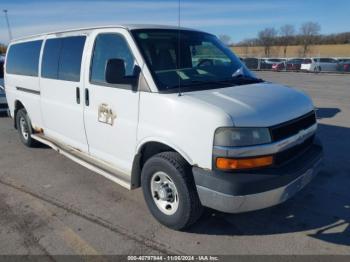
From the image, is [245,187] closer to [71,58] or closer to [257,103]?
[257,103]

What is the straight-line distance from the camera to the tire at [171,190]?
3.20 metres

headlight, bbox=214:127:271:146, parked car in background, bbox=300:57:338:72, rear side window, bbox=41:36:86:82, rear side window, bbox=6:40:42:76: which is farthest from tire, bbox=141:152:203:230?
parked car in background, bbox=300:57:338:72

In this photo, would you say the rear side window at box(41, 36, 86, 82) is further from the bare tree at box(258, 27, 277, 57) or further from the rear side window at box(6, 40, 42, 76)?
the bare tree at box(258, 27, 277, 57)

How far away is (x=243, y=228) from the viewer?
357 centimetres

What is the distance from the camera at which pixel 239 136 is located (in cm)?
291

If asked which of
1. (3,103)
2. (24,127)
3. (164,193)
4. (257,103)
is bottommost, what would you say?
(3,103)

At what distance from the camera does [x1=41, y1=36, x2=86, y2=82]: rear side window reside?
4.46 metres

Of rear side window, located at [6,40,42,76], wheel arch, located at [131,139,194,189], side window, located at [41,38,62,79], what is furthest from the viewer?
rear side window, located at [6,40,42,76]

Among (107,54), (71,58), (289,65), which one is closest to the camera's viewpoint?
(107,54)

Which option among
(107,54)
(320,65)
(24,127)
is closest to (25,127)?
(24,127)

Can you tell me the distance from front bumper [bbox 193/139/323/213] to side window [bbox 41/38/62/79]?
3088mm

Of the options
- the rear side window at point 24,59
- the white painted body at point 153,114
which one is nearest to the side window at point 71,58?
the white painted body at point 153,114

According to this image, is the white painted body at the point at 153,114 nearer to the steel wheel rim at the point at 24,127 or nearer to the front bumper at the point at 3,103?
the steel wheel rim at the point at 24,127

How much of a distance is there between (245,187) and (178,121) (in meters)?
0.87
